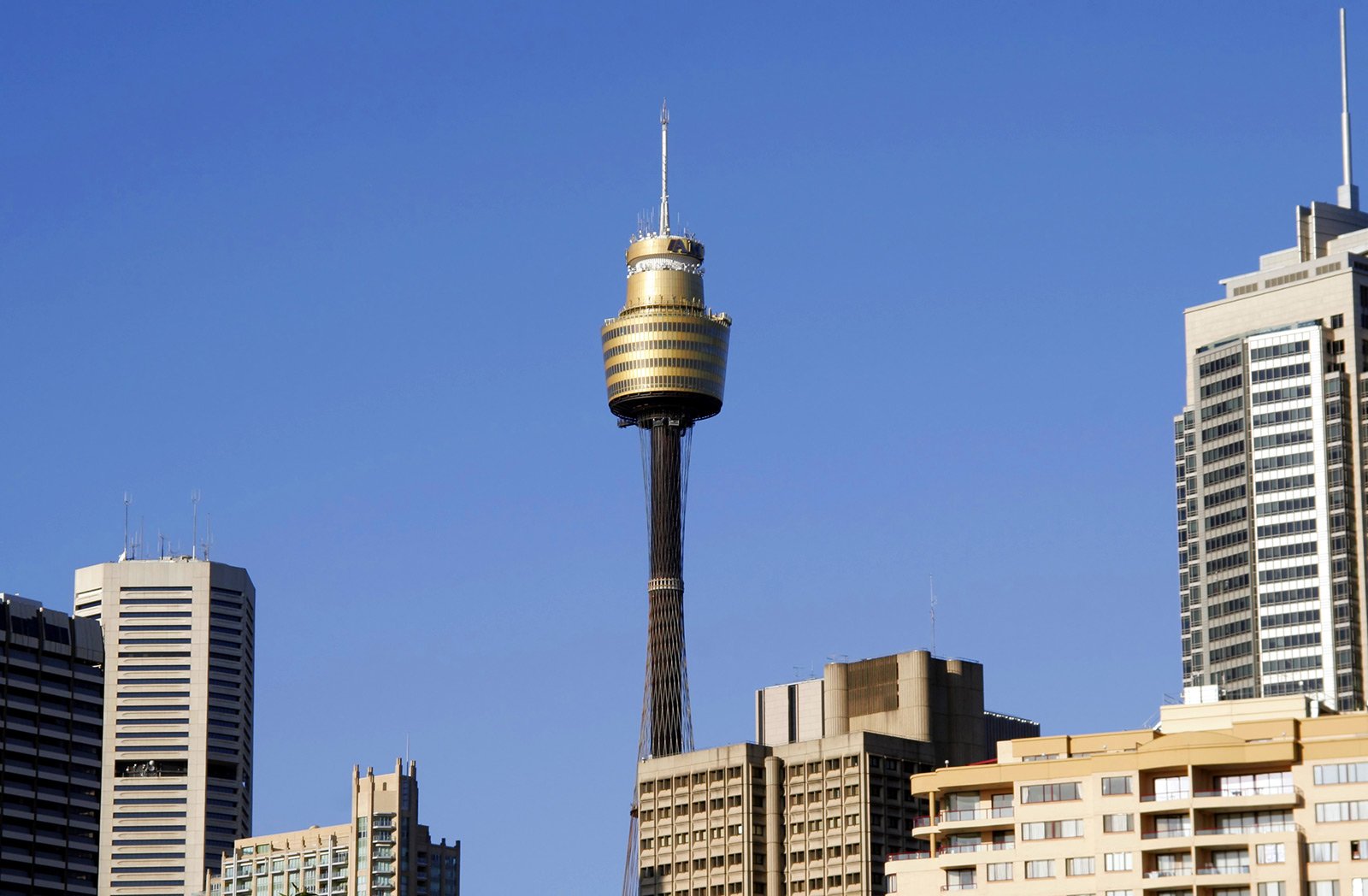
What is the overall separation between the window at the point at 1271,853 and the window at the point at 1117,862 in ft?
28.7

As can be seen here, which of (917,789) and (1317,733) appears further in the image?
(917,789)

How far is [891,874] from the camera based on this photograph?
655 ft

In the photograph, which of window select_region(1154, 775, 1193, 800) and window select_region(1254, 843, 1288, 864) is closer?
window select_region(1254, 843, 1288, 864)

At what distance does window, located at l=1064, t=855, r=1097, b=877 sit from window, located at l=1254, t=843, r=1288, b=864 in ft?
38.1

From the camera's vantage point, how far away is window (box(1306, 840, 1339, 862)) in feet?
580

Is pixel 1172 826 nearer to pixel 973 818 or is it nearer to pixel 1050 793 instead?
pixel 1050 793

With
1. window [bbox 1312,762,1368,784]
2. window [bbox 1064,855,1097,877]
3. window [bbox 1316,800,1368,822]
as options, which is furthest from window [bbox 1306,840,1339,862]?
window [bbox 1064,855,1097,877]

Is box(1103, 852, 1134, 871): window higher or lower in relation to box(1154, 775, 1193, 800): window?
lower

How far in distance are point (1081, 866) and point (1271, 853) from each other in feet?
44.7

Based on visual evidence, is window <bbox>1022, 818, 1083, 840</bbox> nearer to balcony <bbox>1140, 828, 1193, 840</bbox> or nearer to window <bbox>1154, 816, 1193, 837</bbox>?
balcony <bbox>1140, 828, 1193, 840</bbox>

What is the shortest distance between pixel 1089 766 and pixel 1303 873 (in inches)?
639

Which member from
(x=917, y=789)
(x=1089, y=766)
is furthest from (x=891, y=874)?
(x=1089, y=766)

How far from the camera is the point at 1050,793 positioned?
18825 cm

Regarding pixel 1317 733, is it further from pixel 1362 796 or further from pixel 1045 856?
pixel 1045 856
